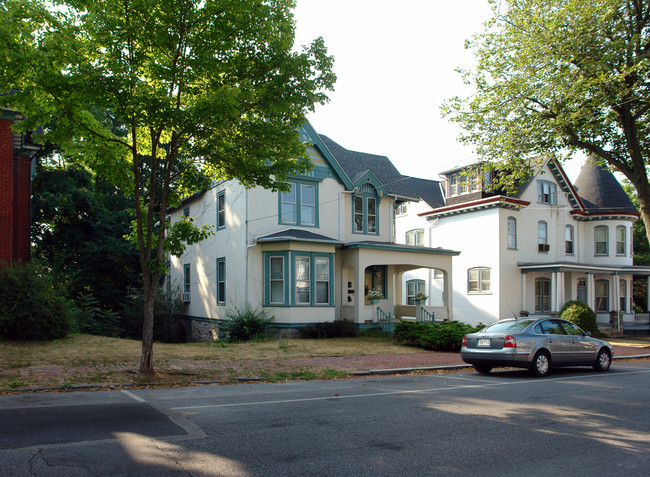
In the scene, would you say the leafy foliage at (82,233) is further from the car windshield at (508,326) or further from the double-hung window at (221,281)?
the car windshield at (508,326)

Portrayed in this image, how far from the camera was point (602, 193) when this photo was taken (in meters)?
36.2

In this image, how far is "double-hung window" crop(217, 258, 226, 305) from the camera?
24172mm

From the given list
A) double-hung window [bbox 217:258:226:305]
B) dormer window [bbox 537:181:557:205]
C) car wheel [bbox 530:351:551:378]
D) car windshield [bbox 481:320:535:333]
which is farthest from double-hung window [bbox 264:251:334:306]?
dormer window [bbox 537:181:557:205]

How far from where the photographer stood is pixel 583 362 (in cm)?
1401

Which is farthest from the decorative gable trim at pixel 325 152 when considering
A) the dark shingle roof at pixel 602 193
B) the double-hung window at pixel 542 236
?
the dark shingle roof at pixel 602 193

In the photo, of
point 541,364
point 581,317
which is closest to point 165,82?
point 541,364

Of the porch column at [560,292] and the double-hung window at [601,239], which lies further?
the double-hung window at [601,239]

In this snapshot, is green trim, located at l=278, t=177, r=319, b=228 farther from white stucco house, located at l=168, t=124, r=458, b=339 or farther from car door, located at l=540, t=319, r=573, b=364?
car door, located at l=540, t=319, r=573, b=364

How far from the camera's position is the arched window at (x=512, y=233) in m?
31.3

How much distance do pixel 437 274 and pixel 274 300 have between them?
15.0 m

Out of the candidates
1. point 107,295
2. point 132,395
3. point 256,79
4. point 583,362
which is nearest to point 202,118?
point 256,79

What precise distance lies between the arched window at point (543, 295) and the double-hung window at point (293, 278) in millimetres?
16901

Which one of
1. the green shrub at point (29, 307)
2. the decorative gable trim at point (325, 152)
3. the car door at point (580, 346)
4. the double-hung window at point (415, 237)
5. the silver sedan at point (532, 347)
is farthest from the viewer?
the double-hung window at point (415, 237)

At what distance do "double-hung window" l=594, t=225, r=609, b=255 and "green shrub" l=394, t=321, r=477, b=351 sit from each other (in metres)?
21.0
